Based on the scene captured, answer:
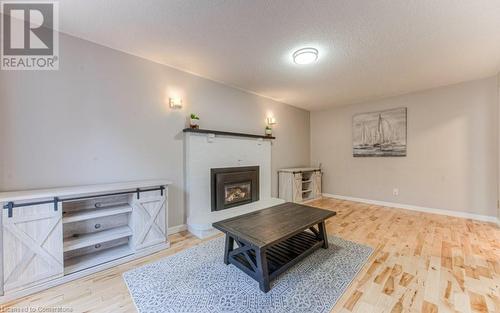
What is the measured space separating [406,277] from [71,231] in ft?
11.6

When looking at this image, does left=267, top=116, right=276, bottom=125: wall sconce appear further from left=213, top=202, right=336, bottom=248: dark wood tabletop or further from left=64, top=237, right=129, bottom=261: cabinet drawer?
left=64, top=237, right=129, bottom=261: cabinet drawer

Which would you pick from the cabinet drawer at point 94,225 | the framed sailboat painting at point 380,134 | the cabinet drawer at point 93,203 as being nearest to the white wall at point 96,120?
the cabinet drawer at point 93,203

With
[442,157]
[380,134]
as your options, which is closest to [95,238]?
[380,134]

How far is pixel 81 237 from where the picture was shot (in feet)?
7.07

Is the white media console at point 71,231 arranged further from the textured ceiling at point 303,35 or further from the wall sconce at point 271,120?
the wall sconce at point 271,120

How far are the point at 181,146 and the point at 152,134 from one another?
0.47 metres

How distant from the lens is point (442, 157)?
3891 millimetres

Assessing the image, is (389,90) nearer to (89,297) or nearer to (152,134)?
(152,134)

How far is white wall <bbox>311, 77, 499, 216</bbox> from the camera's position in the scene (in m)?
3.48

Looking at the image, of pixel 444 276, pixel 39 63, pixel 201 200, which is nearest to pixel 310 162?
pixel 201 200

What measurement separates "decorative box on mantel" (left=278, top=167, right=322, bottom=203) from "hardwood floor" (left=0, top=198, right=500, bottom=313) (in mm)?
1502

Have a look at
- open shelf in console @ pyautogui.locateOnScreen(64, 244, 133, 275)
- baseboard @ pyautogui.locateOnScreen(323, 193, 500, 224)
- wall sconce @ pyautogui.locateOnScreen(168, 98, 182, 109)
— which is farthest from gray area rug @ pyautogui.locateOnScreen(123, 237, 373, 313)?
baseboard @ pyautogui.locateOnScreen(323, 193, 500, 224)

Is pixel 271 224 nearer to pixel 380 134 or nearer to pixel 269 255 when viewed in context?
pixel 269 255

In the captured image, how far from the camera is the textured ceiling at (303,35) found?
179cm
